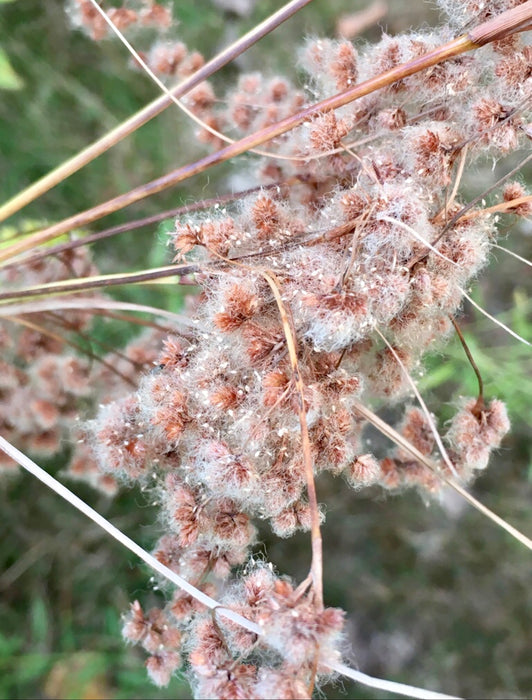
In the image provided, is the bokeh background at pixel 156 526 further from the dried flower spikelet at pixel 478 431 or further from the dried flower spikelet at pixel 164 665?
the dried flower spikelet at pixel 164 665

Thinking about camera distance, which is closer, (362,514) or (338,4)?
(338,4)

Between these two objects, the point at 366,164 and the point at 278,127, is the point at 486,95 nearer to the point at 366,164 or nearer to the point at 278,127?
the point at 366,164

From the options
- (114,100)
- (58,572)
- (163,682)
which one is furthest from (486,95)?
(58,572)

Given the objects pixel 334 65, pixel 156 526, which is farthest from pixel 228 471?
pixel 156 526

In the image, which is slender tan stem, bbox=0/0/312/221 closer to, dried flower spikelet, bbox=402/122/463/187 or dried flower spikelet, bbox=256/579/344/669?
dried flower spikelet, bbox=402/122/463/187

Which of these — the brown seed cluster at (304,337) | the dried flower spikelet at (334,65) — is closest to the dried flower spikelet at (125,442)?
the brown seed cluster at (304,337)
